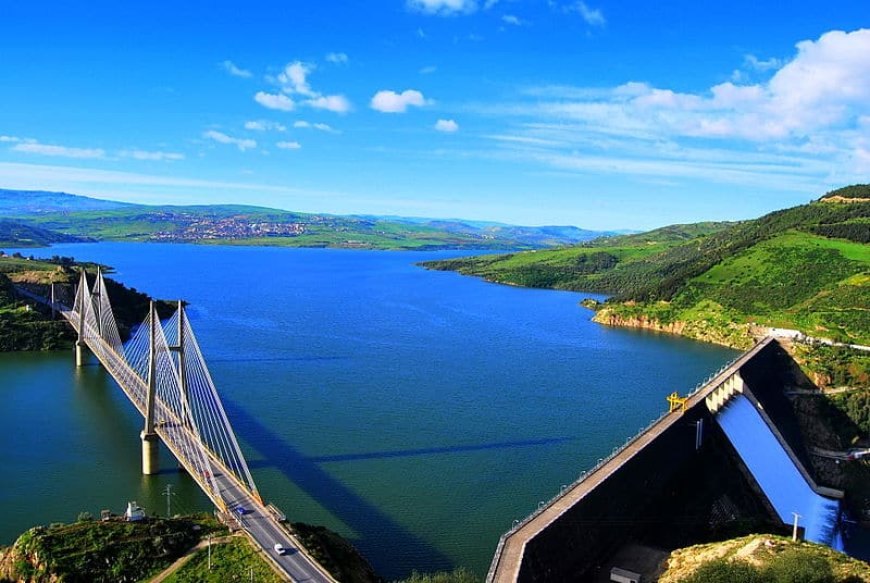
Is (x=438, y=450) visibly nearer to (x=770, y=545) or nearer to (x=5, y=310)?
(x=770, y=545)

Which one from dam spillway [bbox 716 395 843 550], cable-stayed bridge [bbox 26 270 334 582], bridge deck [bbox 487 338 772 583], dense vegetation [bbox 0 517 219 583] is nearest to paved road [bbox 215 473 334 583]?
cable-stayed bridge [bbox 26 270 334 582]

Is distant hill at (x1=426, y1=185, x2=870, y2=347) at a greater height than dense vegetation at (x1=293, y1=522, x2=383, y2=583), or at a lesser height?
greater

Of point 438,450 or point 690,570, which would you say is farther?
point 438,450

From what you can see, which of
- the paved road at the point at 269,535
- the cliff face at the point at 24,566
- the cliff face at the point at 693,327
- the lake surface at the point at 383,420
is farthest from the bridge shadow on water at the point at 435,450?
the cliff face at the point at 693,327

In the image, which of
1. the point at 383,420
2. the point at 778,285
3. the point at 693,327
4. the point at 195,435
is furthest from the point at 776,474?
the point at 778,285

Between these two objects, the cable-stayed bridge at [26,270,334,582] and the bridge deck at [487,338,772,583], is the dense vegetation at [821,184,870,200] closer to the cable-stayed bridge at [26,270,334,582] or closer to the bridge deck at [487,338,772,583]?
the bridge deck at [487,338,772,583]

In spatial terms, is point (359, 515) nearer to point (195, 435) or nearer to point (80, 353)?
point (195, 435)

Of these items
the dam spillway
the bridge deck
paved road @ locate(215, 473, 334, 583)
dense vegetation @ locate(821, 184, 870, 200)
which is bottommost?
the dam spillway

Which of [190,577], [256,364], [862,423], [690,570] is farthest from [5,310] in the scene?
[862,423]

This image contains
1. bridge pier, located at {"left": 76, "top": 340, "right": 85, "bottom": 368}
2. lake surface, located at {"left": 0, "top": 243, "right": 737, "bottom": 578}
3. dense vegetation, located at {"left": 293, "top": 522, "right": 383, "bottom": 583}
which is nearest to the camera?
dense vegetation, located at {"left": 293, "top": 522, "right": 383, "bottom": 583}
